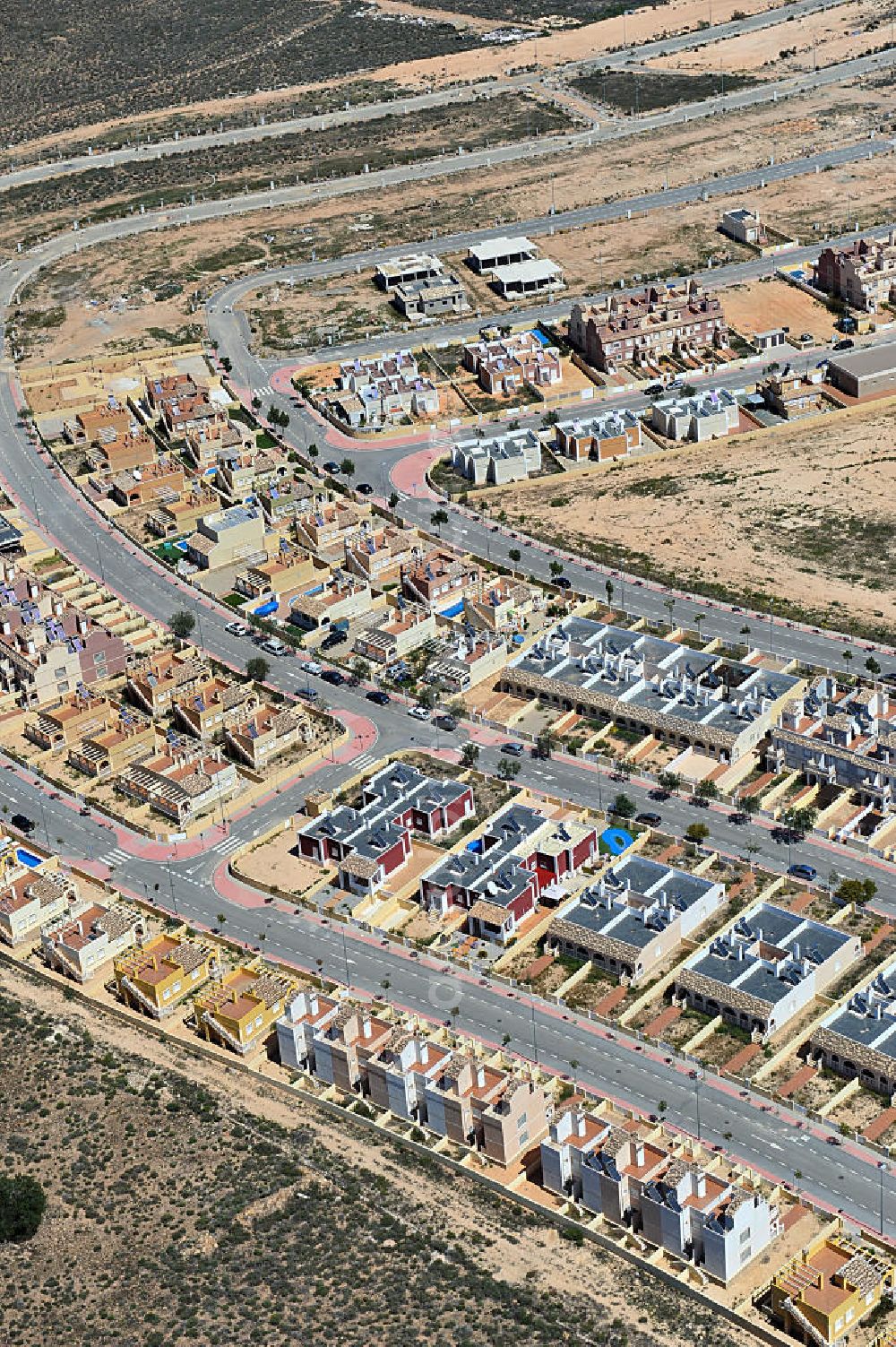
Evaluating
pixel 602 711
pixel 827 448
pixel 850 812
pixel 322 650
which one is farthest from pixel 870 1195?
pixel 827 448

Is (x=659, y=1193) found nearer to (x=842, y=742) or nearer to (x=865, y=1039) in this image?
(x=865, y=1039)

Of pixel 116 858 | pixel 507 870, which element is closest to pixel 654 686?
pixel 507 870

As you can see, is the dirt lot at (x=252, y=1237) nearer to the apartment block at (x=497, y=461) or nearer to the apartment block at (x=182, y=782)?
the apartment block at (x=182, y=782)

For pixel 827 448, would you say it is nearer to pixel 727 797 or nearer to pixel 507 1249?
pixel 727 797

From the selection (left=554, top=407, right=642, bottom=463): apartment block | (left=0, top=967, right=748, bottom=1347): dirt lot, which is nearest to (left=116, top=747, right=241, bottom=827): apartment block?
(left=0, top=967, right=748, bottom=1347): dirt lot

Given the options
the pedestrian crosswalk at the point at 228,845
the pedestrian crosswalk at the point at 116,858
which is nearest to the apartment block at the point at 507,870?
the pedestrian crosswalk at the point at 228,845

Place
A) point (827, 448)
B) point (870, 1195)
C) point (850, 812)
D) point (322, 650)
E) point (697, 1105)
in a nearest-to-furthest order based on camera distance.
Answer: point (870, 1195) → point (697, 1105) → point (850, 812) → point (322, 650) → point (827, 448)

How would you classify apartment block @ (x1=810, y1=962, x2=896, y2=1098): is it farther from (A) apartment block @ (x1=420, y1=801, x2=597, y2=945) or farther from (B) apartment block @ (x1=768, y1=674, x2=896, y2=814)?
(A) apartment block @ (x1=420, y1=801, x2=597, y2=945)
